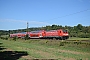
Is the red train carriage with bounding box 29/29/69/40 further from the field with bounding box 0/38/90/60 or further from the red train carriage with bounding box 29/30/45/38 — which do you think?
the field with bounding box 0/38/90/60

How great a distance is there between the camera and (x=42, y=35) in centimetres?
5906

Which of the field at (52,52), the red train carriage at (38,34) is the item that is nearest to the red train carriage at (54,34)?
the red train carriage at (38,34)

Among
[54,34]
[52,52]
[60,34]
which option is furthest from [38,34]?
[52,52]

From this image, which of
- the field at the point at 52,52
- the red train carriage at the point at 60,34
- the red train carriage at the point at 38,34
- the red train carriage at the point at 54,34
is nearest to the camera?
the field at the point at 52,52

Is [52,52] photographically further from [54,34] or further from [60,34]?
[54,34]

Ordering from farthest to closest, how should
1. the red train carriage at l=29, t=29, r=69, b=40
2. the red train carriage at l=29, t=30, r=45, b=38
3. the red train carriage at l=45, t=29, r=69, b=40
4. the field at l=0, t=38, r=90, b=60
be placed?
the red train carriage at l=29, t=30, r=45, b=38 < the red train carriage at l=29, t=29, r=69, b=40 < the red train carriage at l=45, t=29, r=69, b=40 < the field at l=0, t=38, r=90, b=60

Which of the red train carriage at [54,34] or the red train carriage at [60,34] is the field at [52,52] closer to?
the red train carriage at [60,34]

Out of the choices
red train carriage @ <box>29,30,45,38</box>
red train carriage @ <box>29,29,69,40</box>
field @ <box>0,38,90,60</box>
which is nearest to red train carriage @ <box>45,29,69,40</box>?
red train carriage @ <box>29,29,69,40</box>

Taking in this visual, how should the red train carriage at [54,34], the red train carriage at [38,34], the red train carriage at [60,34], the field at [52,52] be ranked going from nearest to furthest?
the field at [52,52] → the red train carriage at [60,34] → the red train carriage at [54,34] → the red train carriage at [38,34]

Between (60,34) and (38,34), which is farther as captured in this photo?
(38,34)

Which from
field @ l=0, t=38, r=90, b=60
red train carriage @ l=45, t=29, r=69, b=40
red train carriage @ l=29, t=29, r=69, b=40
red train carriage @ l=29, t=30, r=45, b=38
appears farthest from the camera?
red train carriage @ l=29, t=30, r=45, b=38

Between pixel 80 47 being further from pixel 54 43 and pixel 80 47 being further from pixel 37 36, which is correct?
pixel 37 36

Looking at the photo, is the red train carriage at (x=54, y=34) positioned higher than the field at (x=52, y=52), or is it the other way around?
the red train carriage at (x=54, y=34)

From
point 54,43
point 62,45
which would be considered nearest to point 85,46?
point 62,45
